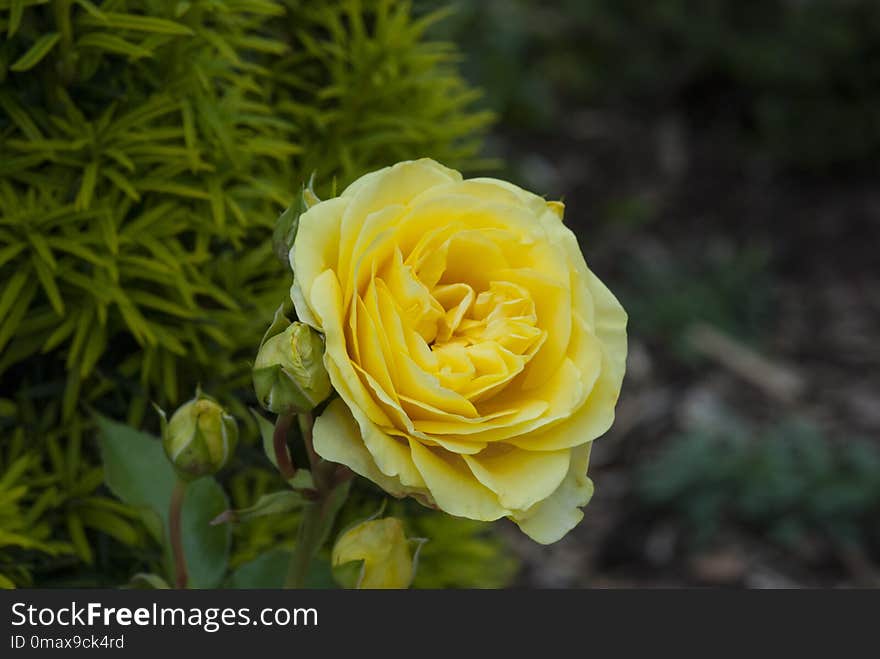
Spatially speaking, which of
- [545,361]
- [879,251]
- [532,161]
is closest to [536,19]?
[532,161]

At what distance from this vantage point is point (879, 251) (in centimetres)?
286

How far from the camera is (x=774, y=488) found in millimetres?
2010

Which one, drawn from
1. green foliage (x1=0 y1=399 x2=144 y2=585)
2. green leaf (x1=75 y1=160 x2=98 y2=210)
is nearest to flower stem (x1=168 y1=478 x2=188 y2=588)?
green foliage (x1=0 y1=399 x2=144 y2=585)

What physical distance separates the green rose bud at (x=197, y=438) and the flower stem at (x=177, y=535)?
5cm

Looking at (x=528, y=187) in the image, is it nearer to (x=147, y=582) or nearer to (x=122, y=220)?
(x=122, y=220)

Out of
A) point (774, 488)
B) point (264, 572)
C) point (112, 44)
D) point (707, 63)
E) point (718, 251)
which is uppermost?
point (112, 44)

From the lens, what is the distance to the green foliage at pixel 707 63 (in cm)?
287

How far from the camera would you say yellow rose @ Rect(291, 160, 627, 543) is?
0.70 m

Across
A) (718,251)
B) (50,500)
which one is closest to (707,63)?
(718,251)

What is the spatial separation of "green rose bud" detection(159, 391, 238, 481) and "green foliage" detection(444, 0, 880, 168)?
6.77 ft

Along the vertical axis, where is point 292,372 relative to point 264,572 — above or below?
above

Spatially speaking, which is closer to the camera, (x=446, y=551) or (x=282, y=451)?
(x=282, y=451)

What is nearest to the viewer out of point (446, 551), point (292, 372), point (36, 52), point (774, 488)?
point (292, 372)

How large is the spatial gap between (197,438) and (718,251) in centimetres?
220
